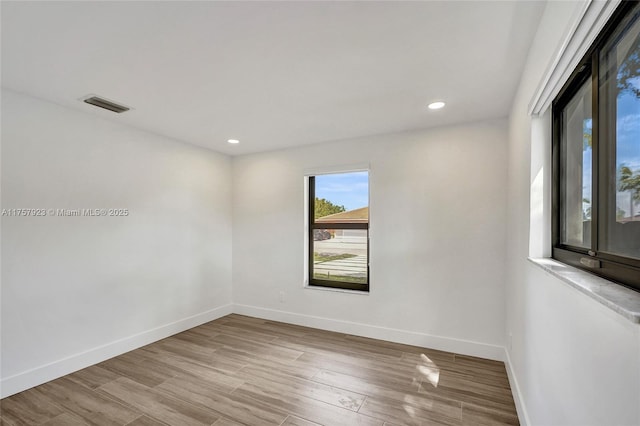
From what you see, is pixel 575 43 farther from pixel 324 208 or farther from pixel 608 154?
pixel 324 208

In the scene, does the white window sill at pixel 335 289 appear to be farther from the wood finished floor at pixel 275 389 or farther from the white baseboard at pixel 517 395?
the white baseboard at pixel 517 395

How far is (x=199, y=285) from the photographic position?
159 inches

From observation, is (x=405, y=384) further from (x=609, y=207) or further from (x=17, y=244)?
(x=17, y=244)

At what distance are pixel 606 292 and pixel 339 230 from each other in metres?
3.16

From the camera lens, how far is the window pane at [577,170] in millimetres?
1256

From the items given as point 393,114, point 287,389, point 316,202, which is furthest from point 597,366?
point 316,202

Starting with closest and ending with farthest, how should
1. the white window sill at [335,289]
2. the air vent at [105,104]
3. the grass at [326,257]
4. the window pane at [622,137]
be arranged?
1. the window pane at [622,137]
2. the air vent at [105,104]
3. the white window sill at [335,289]
4. the grass at [326,257]

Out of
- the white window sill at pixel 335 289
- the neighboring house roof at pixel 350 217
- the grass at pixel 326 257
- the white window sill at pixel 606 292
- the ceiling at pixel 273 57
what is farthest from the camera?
the grass at pixel 326 257

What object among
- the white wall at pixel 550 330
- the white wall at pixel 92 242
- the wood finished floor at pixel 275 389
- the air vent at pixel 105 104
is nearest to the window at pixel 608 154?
the white wall at pixel 550 330

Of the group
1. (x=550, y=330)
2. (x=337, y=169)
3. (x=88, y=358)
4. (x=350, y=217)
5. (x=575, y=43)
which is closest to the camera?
(x=575, y=43)

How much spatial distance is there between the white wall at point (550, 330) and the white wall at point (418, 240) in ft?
1.55

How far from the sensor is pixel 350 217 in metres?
3.90

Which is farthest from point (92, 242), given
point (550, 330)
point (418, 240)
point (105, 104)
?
point (550, 330)

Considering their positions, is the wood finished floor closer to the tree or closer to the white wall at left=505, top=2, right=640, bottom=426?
the white wall at left=505, top=2, right=640, bottom=426
